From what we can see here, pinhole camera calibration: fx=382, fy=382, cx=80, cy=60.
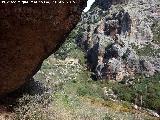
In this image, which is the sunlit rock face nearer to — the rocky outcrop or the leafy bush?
the leafy bush

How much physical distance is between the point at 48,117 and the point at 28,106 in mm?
1055

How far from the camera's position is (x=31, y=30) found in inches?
309

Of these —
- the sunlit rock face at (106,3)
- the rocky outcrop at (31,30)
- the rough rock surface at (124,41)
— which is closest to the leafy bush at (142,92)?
the rough rock surface at (124,41)

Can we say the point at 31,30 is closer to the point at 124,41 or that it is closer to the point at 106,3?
the point at 124,41

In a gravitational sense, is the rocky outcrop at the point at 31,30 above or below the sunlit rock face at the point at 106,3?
above

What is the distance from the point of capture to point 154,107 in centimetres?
4491

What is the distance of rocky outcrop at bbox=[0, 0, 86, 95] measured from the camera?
280 inches

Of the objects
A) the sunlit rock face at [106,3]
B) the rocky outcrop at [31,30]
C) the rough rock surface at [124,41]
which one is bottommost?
the rough rock surface at [124,41]

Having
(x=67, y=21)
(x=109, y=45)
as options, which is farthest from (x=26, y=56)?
(x=109, y=45)

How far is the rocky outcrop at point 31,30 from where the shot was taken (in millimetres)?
7103

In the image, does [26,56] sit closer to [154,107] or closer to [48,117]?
[48,117]

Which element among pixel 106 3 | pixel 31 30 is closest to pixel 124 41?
pixel 106 3

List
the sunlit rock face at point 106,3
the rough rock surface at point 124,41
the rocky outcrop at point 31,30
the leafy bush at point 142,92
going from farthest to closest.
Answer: the sunlit rock face at point 106,3
the rough rock surface at point 124,41
the leafy bush at point 142,92
the rocky outcrop at point 31,30

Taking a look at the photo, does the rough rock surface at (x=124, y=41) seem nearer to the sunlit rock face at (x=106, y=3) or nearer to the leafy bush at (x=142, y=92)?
the sunlit rock face at (x=106, y=3)
